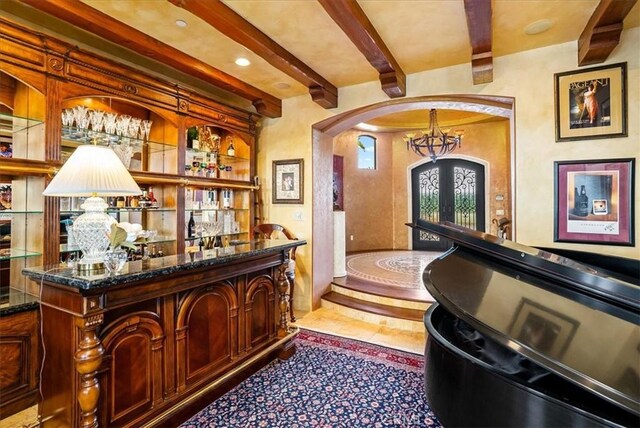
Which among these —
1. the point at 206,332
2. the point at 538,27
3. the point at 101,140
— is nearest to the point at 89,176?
the point at 206,332

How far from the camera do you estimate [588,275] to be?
1350mm

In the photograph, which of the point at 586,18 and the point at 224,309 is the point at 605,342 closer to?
the point at 224,309

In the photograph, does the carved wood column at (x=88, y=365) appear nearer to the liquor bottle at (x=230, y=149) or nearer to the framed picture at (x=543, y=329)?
the framed picture at (x=543, y=329)

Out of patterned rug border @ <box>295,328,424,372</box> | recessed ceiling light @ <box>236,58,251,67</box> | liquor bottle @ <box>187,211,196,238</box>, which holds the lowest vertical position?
patterned rug border @ <box>295,328,424,372</box>

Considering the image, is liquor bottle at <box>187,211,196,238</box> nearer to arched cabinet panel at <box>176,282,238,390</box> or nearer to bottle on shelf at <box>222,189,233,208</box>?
bottle on shelf at <box>222,189,233,208</box>

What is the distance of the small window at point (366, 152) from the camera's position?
28.0 feet

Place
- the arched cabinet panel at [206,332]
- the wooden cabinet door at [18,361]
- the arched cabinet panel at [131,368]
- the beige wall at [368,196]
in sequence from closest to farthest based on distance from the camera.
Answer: the arched cabinet panel at [131,368]
the arched cabinet panel at [206,332]
the wooden cabinet door at [18,361]
the beige wall at [368,196]

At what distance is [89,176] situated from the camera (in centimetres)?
175

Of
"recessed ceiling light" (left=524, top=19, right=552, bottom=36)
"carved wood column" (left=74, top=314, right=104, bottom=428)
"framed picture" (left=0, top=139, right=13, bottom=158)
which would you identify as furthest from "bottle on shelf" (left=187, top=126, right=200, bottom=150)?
"recessed ceiling light" (left=524, top=19, right=552, bottom=36)

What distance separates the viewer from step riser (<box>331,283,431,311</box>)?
4.00 m

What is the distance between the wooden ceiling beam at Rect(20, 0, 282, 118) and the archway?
3.47 feet

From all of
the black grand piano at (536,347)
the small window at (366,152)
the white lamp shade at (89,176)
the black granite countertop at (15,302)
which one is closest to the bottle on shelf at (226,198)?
A: the black granite countertop at (15,302)

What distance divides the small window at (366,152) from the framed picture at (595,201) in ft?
18.6

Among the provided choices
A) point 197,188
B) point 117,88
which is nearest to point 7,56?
point 117,88
